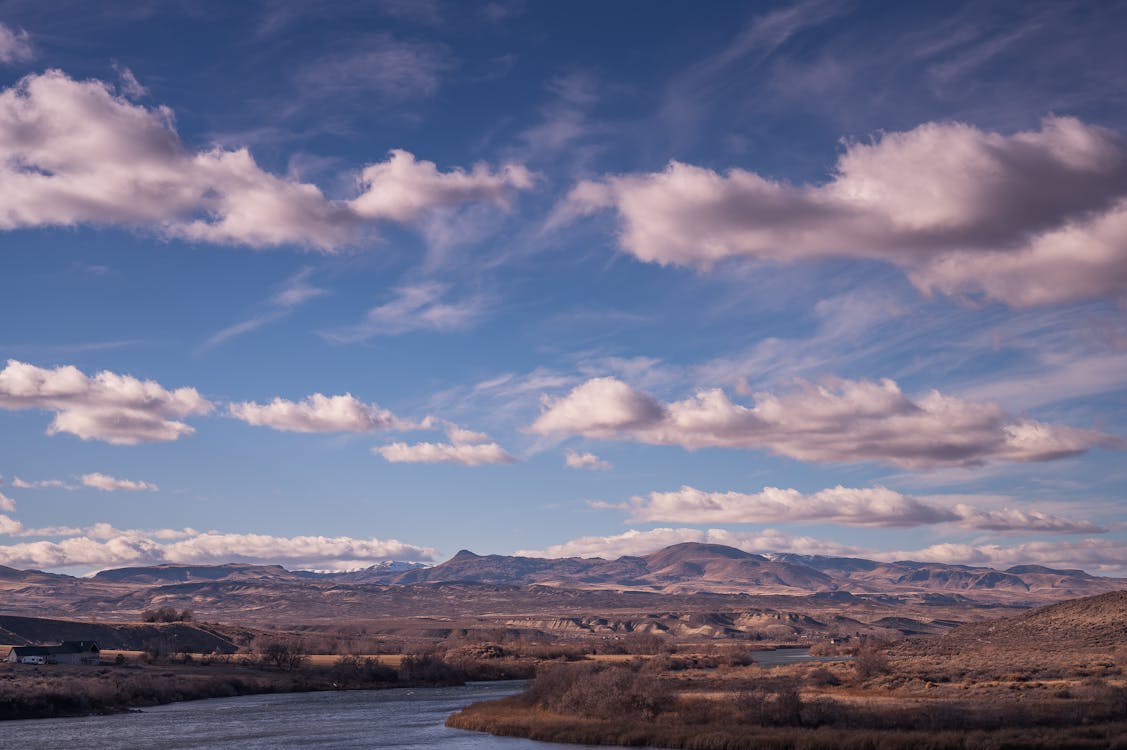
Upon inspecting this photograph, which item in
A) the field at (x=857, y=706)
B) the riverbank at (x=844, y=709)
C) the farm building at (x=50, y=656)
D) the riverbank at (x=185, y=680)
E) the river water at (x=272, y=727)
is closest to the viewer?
the riverbank at (x=844, y=709)

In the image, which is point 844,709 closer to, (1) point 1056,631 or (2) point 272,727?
(2) point 272,727

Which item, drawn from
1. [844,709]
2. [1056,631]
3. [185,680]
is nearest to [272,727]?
[844,709]

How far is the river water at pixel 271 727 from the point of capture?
76.8 m

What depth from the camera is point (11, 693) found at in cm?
10600

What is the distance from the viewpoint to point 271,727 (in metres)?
89.8

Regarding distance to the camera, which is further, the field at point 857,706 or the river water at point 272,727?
the river water at point 272,727

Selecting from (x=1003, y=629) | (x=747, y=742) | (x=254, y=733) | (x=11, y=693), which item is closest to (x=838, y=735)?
(x=747, y=742)

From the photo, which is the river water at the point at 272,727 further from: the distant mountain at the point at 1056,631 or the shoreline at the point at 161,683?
the distant mountain at the point at 1056,631

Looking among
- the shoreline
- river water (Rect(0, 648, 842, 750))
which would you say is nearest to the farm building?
the shoreline

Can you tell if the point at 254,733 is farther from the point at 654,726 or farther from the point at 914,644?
the point at 914,644

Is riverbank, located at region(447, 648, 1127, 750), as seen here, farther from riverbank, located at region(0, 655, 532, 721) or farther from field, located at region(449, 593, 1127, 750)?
riverbank, located at region(0, 655, 532, 721)

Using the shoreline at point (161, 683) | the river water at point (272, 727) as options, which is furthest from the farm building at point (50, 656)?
the river water at point (272, 727)

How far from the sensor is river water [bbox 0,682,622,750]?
3024 inches

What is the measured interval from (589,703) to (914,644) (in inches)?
3179
